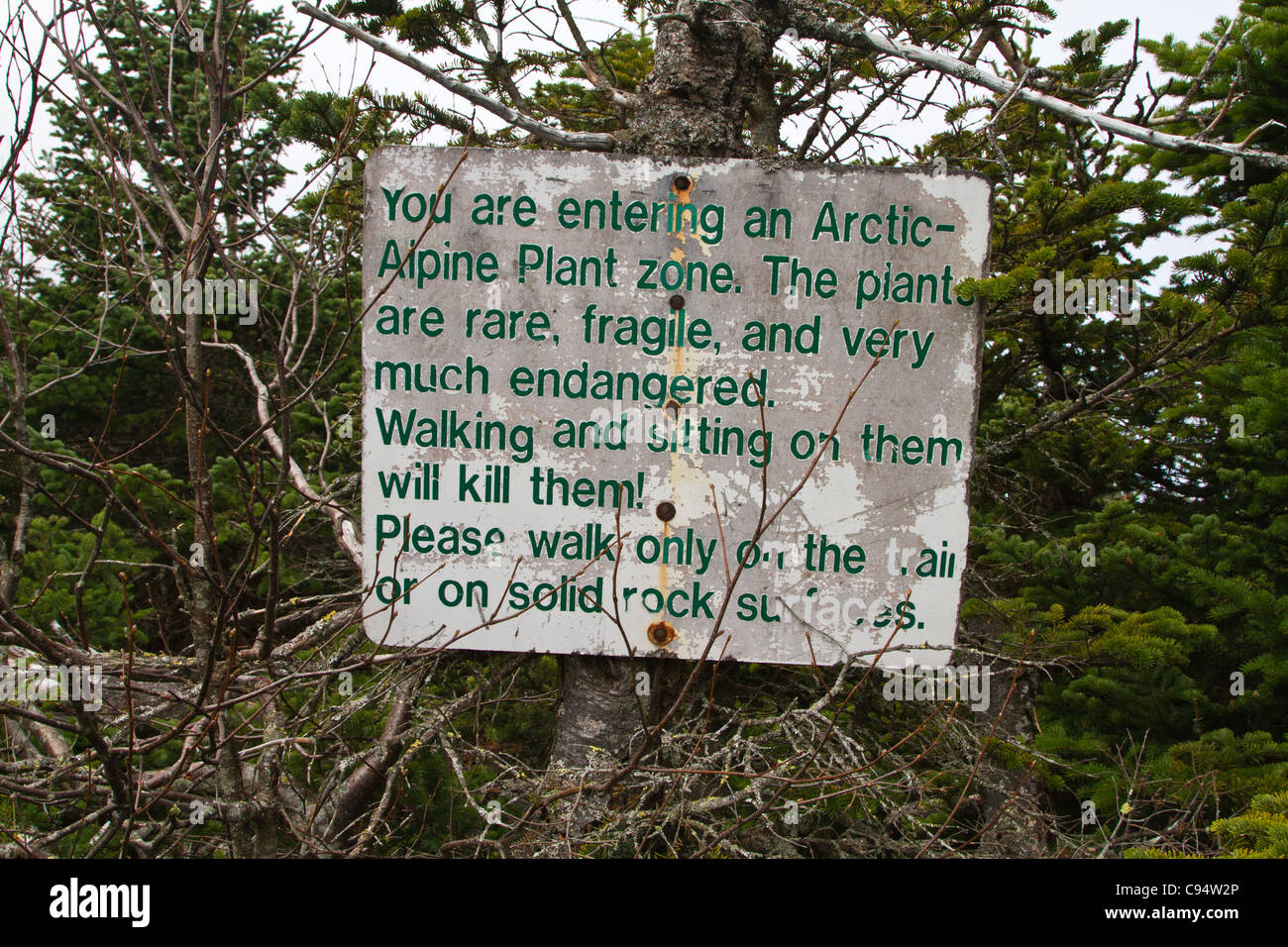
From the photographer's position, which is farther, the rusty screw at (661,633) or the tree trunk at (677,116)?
the tree trunk at (677,116)

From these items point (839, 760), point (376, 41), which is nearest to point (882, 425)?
point (839, 760)

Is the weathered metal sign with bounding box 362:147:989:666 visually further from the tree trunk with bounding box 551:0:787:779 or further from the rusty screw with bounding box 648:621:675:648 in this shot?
the tree trunk with bounding box 551:0:787:779

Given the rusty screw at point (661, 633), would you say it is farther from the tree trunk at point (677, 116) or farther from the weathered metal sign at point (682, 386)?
the tree trunk at point (677, 116)

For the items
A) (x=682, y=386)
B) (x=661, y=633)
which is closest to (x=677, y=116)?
(x=682, y=386)

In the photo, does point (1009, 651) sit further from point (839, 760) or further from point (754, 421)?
point (754, 421)

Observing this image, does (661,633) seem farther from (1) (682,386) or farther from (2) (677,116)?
(2) (677,116)

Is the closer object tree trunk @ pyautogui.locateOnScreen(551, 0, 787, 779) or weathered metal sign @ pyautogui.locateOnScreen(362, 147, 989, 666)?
weathered metal sign @ pyautogui.locateOnScreen(362, 147, 989, 666)

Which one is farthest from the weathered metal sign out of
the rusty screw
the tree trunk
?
the tree trunk

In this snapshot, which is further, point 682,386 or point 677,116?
point 677,116

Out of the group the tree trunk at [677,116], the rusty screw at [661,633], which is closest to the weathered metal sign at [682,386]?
the rusty screw at [661,633]

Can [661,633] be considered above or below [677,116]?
below

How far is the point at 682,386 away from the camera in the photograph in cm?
275

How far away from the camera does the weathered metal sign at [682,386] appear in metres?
2.73

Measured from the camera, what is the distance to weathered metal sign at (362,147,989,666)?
2732 mm
